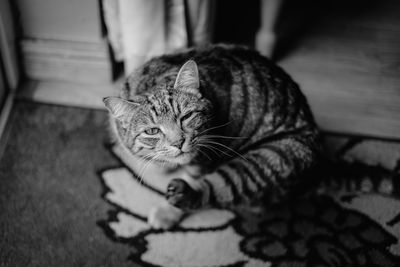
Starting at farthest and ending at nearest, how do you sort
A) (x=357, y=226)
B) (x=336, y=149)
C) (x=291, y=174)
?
(x=336, y=149), (x=357, y=226), (x=291, y=174)

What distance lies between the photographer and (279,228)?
134cm

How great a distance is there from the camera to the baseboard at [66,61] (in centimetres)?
A: 158

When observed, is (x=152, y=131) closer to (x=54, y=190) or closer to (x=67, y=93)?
(x=54, y=190)

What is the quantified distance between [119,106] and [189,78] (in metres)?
0.19

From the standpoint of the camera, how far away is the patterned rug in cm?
128

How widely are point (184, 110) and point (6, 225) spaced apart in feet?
2.17

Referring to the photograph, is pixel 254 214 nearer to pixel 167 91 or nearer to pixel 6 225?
pixel 167 91

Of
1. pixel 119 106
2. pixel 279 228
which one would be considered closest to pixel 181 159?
pixel 119 106

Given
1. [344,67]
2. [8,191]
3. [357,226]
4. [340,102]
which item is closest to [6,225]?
[8,191]

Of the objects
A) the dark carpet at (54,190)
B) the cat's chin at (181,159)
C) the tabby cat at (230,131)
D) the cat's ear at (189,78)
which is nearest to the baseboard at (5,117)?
the dark carpet at (54,190)

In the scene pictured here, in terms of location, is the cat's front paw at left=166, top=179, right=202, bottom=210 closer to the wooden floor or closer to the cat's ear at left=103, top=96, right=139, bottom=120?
the cat's ear at left=103, top=96, right=139, bottom=120

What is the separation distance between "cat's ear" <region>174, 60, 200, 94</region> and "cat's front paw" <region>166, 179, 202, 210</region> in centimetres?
26

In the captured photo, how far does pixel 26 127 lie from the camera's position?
4.99 feet

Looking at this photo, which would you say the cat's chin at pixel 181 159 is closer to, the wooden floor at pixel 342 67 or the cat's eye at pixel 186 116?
the cat's eye at pixel 186 116
